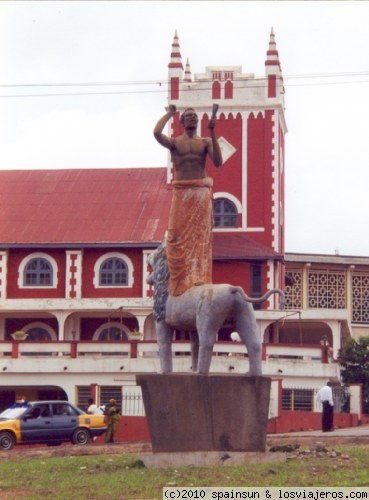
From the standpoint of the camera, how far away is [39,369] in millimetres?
42906

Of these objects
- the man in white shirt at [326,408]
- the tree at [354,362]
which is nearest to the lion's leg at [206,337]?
the man in white shirt at [326,408]

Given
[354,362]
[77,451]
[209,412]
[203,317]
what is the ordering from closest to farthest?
[209,412], [203,317], [77,451], [354,362]

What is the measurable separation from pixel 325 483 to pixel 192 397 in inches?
123

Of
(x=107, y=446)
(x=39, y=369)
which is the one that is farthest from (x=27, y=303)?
(x=107, y=446)

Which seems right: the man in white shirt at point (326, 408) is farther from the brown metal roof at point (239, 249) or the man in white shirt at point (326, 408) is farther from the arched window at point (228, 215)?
the arched window at point (228, 215)

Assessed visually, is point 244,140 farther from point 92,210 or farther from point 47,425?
point 47,425

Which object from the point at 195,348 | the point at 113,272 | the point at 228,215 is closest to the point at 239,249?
the point at 228,215

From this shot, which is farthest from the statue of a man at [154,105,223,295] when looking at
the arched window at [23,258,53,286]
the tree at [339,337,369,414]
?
the arched window at [23,258,53,286]

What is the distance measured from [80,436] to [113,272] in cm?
2035

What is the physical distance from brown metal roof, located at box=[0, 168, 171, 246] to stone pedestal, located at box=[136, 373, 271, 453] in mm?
31340

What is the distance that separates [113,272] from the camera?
51719 millimetres

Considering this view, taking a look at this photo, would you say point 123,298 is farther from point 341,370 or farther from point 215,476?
point 215,476

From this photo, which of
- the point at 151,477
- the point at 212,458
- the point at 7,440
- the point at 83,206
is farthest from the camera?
the point at 83,206

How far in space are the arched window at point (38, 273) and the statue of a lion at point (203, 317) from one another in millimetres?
32374
